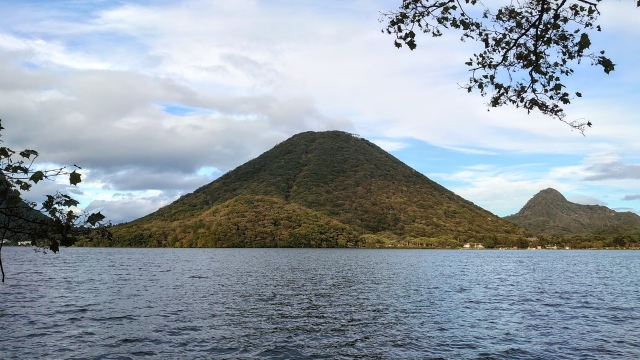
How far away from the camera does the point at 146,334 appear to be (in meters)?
34.0

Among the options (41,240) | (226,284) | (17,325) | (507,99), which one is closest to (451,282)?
(226,284)

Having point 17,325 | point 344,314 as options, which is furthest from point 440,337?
point 17,325

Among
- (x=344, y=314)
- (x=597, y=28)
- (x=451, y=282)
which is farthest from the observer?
(x=451, y=282)

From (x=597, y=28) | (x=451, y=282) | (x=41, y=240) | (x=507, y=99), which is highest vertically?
(x=597, y=28)

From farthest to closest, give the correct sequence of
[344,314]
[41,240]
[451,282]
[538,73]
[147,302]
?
1. [451,282]
2. [147,302]
3. [344,314]
4. [538,73]
5. [41,240]

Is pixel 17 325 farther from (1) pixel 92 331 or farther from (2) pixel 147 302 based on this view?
(2) pixel 147 302

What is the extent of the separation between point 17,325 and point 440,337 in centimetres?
3351

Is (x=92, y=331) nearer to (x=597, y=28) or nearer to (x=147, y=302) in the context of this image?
(x=147, y=302)

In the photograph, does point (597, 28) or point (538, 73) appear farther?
point (538, 73)

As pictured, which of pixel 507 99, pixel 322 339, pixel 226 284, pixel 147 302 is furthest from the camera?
pixel 226 284

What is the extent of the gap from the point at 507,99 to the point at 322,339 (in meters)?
24.6

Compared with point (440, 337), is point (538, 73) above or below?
above

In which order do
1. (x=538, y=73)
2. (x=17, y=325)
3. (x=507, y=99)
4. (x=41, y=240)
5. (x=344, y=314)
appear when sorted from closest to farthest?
(x=41, y=240)
(x=538, y=73)
(x=507, y=99)
(x=17, y=325)
(x=344, y=314)

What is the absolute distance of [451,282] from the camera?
3115 inches
